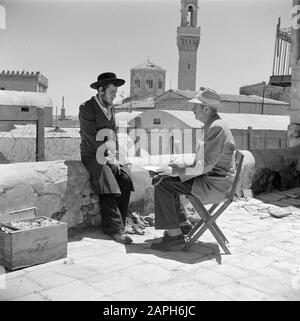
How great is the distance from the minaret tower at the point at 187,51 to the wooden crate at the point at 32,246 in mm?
53681

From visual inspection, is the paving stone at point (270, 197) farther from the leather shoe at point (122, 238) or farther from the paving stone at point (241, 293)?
the paving stone at point (241, 293)

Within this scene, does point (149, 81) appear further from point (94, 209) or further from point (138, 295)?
point (138, 295)

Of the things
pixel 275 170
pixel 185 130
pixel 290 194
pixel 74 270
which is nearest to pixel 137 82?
pixel 185 130

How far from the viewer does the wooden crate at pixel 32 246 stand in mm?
3314

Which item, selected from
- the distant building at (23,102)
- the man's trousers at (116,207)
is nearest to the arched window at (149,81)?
the distant building at (23,102)

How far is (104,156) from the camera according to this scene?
4.41 m

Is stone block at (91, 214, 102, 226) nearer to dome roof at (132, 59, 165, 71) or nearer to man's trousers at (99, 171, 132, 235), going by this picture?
man's trousers at (99, 171, 132, 235)

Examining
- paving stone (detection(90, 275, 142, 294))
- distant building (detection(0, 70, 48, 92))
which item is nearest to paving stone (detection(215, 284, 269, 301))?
paving stone (detection(90, 275, 142, 294))

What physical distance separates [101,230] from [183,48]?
54472 millimetres

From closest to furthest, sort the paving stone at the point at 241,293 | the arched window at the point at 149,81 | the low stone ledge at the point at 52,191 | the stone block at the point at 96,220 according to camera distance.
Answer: the paving stone at the point at 241,293 → the low stone ledge at the point at 52,191 → the stone block at the point at 96,220 → the arched window at the point at 149,81

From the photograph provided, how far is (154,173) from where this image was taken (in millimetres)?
4098

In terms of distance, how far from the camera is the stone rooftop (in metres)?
2.94

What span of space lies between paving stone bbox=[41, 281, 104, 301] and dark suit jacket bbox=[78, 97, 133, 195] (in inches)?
55.8

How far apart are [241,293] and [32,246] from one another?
5.51ft
